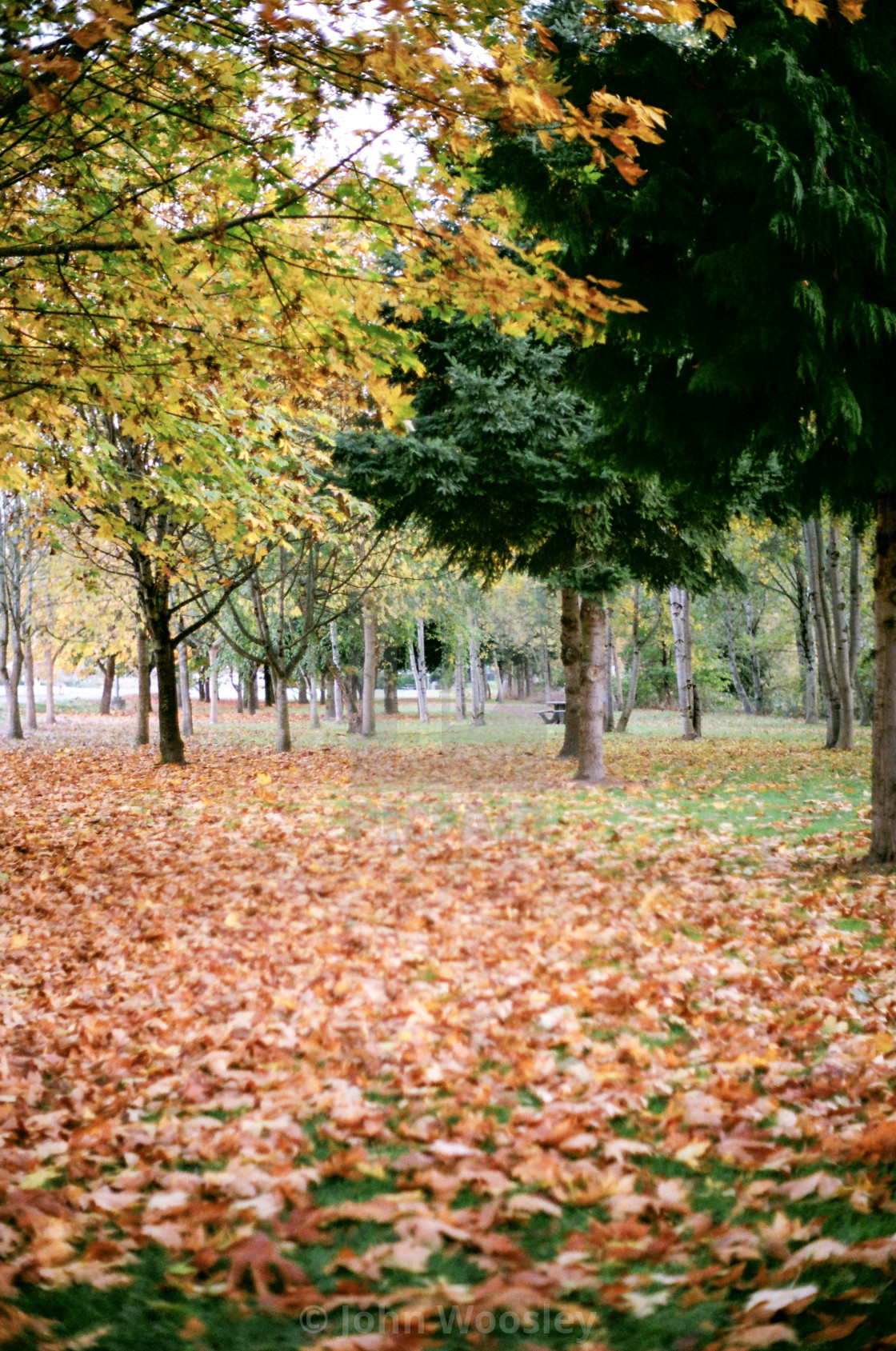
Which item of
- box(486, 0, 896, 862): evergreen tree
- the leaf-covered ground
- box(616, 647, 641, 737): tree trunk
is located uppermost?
box(486, 0, 896, 862): evergreen tree

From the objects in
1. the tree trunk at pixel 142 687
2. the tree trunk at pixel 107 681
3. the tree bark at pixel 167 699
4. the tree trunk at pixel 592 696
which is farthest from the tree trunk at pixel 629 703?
the tree trunk at pixel 107 681

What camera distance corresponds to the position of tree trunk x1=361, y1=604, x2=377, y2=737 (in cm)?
2253

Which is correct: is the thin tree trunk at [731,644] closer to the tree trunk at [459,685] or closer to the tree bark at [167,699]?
the tree trunk at [459,685]

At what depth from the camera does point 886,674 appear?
6699 mm

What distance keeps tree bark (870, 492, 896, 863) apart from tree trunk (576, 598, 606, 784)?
6430 millimetres

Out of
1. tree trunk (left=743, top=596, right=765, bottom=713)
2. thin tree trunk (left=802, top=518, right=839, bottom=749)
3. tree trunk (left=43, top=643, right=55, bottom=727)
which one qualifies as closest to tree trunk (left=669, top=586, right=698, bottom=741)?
thin tree trunk (left=802, top=518, right=839, bottom=749)

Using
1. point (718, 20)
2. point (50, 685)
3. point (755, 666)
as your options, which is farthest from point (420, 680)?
point (718, 20)

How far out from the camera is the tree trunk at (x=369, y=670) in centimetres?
2253

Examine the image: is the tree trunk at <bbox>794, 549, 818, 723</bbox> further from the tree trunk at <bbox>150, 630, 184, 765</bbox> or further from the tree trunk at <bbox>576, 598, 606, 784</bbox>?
the tree trunk at <bbox>150, 630, 184, 765</bbox>

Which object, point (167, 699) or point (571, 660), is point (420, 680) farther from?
point (167, 699)

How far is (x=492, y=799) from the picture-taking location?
38.4 ft

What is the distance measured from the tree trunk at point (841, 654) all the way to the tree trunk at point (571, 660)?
4.92 m

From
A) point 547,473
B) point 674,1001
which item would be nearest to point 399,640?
point 547,473

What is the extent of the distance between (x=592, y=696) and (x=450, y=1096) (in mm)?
9903
